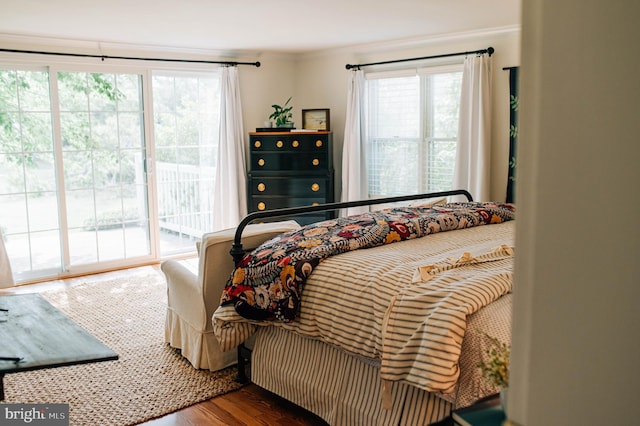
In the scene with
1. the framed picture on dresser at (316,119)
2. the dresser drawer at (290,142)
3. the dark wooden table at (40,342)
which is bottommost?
the dark wooden table at (40,342)

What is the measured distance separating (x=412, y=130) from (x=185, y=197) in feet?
8.20

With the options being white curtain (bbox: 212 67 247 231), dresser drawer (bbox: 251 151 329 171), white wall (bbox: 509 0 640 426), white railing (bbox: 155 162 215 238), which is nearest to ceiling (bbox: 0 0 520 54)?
white curtain (bbox: 212 67 247 231)

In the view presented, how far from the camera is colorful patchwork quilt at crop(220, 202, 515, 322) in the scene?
2670 mm

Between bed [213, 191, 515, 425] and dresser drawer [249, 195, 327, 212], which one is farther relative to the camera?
dresser drawer [249, 195, 327, 212]

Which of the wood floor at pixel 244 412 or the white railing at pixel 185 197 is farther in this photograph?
the white railing at pixel 185 197

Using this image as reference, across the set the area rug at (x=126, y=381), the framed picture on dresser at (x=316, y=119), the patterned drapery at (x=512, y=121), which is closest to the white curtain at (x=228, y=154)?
the framed picture on dresser at (x=316, y=119)

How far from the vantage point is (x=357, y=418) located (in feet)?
8.29

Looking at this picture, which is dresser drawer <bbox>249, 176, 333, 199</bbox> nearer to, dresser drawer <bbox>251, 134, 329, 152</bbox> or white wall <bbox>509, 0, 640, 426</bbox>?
dresser drawer <bbox>251, 134, 329, 152</bbox>

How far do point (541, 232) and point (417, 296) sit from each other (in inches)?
58.1

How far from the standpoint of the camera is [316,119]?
22.0ft

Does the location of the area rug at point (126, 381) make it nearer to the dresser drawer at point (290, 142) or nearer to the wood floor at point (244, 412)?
the wood floor at point (244, 412)

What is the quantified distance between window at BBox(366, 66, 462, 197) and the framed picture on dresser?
1.68 feet

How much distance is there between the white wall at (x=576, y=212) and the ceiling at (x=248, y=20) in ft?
11.3

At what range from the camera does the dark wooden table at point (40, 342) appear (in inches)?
74.7
